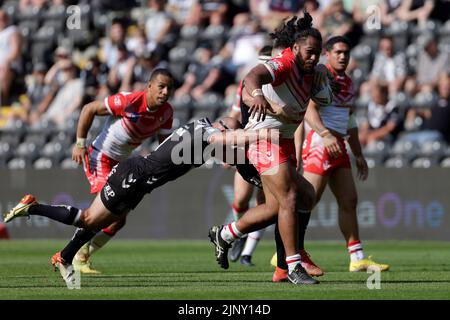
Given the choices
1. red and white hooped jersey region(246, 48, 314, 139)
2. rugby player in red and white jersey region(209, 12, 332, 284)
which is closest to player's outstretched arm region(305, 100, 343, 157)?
rugby player in red and white jersey region(209, 12, 332, 284)

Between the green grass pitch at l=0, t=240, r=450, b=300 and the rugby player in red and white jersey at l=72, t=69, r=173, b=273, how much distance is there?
17.8 inches

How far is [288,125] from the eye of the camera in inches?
416

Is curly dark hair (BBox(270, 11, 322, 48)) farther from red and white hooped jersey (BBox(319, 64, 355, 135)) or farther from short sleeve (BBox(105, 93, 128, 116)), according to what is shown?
short sleeve (BBox(105, 93, 128, 116))

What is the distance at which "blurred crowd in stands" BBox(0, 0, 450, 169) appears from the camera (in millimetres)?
19578

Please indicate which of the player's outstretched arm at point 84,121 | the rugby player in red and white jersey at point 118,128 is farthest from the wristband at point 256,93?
the player's outstretched arm at point 84,121

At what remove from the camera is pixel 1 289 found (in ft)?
32.7

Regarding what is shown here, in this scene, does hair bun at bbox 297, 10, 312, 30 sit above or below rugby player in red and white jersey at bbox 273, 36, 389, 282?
above

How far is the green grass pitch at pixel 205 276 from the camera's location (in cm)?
939

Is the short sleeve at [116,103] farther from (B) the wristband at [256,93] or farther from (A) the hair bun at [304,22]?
(B) the wristband at [256,93]

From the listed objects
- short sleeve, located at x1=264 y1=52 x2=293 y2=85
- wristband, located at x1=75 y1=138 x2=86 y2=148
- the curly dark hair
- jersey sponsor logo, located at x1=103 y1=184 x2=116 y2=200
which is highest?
the curly dark hair

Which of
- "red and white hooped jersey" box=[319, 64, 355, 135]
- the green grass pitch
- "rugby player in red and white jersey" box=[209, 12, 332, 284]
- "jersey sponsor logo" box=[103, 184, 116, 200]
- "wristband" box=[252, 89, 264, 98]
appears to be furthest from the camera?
"red and white hooped jersey" box=[319, 64, 355, 135]
